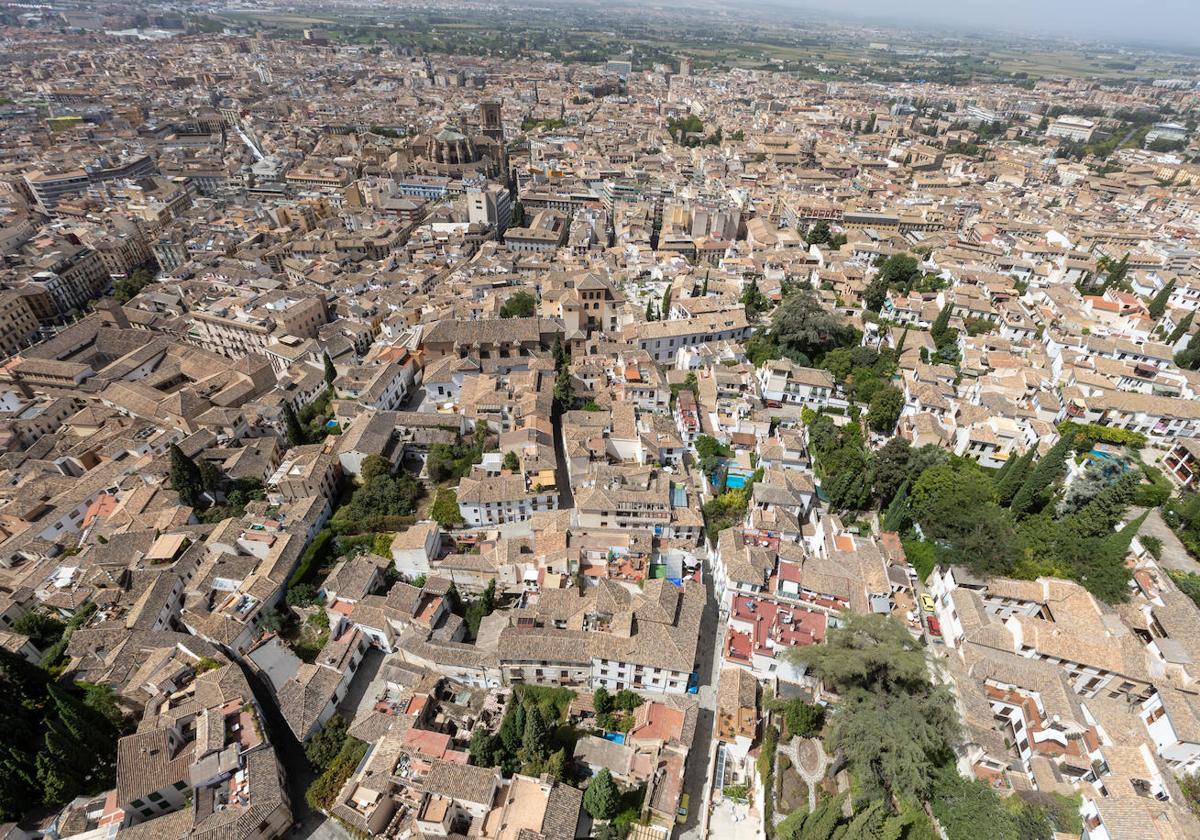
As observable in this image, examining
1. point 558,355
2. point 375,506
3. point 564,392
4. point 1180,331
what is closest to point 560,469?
point 564,392

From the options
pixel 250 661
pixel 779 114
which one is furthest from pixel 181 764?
pixel 779 114

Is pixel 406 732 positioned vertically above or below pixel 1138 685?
below

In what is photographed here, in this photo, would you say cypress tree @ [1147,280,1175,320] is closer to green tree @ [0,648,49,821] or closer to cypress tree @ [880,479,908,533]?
cypress tree @ [880,479,908,533]

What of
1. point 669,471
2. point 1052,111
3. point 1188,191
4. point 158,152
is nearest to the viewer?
point 669,471

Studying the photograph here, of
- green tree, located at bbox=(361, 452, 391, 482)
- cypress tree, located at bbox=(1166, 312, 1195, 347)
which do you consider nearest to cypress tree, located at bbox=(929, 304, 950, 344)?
cypress tree, located at bbox=(1166, 312, 1195, 347)

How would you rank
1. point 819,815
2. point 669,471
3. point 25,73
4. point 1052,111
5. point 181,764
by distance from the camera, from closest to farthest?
point 819,815
point 181,764
point 669,471
point 25,73
point 1052,111

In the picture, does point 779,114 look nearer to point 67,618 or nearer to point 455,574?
point 455,574

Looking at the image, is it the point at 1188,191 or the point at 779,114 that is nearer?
the point at 1188,191
